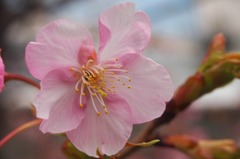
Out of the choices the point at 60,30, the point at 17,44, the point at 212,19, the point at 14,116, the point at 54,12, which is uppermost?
the point at 60,30

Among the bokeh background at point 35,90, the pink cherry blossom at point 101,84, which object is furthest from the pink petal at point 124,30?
the bokeh background at point 35,90

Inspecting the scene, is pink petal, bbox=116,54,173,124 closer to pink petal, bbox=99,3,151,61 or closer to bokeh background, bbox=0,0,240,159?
pink petal, bbox=99,3,151,61

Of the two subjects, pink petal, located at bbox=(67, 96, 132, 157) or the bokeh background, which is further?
the bokeh background

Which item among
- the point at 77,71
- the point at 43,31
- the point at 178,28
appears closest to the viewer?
the point at 43,31

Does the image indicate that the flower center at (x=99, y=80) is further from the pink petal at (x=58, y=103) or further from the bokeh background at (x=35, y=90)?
the bokeh background at (x=35, y=90)

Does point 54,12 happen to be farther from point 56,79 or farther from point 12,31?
point 56,79

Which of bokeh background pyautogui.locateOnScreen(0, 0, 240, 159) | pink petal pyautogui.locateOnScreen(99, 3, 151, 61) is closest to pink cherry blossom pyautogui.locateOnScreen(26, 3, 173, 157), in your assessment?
pink petal pyautogui.locateOnScreen(99, 3, 151, 61)

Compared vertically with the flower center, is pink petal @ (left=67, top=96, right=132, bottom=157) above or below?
below

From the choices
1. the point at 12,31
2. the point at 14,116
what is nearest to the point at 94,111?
the point at 12,31

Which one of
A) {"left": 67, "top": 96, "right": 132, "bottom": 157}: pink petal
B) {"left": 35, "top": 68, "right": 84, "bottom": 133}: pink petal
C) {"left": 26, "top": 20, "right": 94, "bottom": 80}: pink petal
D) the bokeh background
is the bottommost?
the bokeh background
